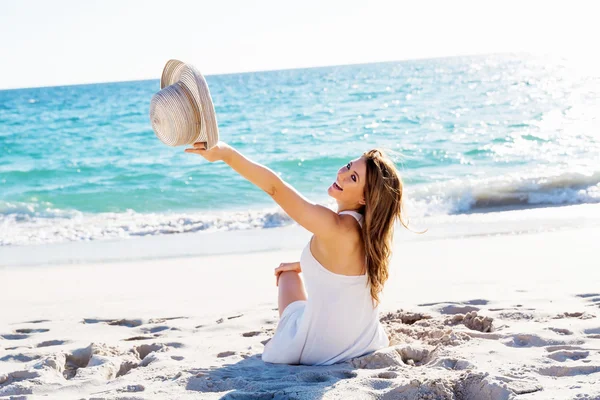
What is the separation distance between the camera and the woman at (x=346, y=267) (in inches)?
136

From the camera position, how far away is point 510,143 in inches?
672

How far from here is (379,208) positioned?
3488mm

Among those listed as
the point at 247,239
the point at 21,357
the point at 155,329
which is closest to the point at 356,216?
the point at 155,329

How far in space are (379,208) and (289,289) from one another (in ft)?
2.89

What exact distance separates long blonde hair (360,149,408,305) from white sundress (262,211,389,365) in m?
0.08

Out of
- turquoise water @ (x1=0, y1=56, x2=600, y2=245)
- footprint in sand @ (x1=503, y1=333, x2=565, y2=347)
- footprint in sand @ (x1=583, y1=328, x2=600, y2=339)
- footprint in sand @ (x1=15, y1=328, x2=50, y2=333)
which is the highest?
turquoise water @ (x1=0, y1=56, x2=600, y2=245)

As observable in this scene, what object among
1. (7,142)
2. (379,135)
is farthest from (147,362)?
(7,142)

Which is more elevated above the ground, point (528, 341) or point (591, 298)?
point (591, 298)

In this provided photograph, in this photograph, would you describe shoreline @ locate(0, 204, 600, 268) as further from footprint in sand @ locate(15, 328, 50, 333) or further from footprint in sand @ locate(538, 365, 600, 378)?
footprint in sand @ locate(538, 365, 600, 378)

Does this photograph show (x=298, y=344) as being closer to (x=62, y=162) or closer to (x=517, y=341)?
(x=517, y=341)

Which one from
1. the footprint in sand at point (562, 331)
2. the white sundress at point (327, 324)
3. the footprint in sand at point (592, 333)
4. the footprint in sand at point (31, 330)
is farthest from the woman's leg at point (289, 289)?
the footprint in sand at point (31, 330)

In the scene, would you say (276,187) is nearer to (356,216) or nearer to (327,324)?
(356,216)

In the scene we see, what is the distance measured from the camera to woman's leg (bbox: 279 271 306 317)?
406 cm

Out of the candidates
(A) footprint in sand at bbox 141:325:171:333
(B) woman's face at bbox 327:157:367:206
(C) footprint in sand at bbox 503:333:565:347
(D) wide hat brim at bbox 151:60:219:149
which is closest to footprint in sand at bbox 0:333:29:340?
(A) footprint in sand at bbox 141:325:171:333
